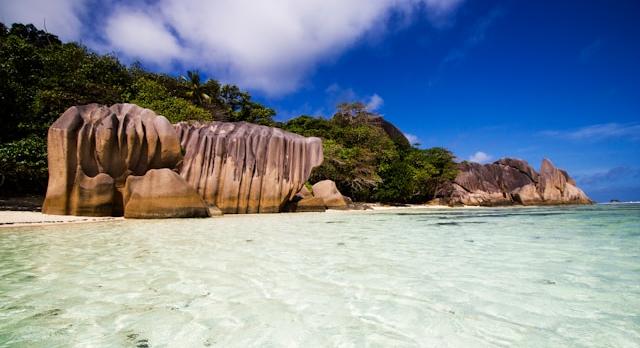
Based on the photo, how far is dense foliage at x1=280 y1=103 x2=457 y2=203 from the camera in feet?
72.8

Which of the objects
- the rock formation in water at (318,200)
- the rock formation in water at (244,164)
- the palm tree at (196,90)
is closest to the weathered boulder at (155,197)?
the rock formation in water at (244,164)

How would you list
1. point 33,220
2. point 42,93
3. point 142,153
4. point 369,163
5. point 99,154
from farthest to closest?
point 369,163, point 42,93, point 142,153, point 99,154, point 33,220

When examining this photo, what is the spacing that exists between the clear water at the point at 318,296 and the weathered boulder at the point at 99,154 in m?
5.07

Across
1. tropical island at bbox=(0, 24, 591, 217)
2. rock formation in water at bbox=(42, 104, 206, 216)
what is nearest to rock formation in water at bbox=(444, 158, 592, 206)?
tropical island at bbox=(0, 24, 591, 217)

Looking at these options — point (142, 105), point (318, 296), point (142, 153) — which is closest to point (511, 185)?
point (142, 105)

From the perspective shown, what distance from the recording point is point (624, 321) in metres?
1.89

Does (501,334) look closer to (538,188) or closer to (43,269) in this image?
(43,269)

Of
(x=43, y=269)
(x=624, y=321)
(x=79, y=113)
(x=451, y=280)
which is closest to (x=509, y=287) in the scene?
(x=451, y=280)

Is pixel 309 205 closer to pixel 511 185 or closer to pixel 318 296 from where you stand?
pixel 318 296

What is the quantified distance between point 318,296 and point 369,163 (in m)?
22.1

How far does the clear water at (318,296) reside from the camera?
5.66 feet

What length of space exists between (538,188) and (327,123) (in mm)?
19697

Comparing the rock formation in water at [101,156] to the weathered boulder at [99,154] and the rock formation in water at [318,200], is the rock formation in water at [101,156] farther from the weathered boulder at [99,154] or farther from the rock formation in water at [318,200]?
the rock formation in water at [318,200]

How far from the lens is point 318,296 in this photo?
93.1 inches
